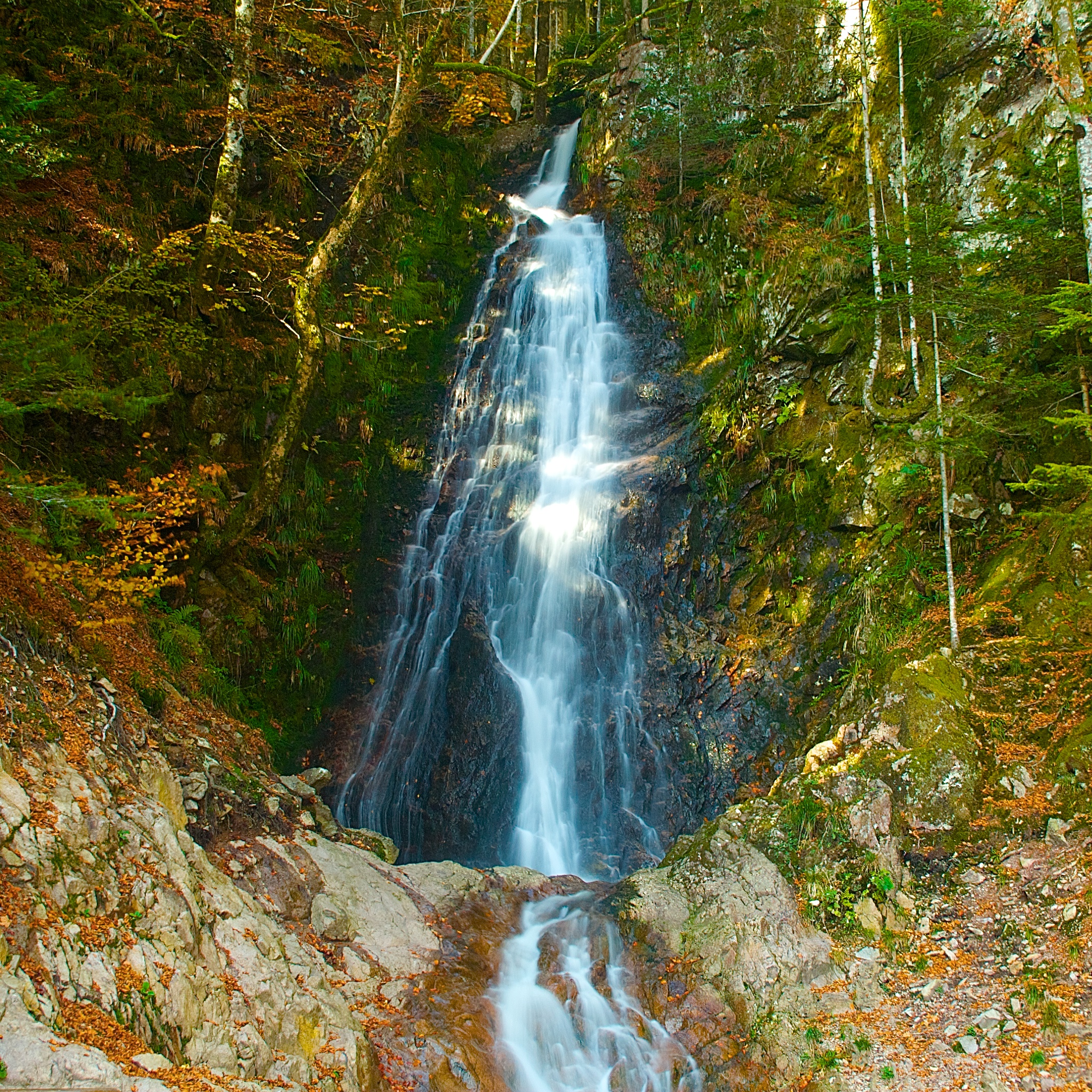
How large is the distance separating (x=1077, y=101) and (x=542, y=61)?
17.9m

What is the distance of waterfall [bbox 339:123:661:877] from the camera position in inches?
376

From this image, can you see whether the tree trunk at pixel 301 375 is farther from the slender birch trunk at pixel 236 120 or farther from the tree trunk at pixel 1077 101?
the tree trunk at pixel 1077 101

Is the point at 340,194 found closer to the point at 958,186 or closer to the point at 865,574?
the point at 958,186

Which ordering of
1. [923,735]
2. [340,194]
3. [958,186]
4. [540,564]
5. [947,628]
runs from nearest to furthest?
[923,735], [947,628], [958,186], [540,564], [340,194]

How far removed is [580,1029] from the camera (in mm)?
5871

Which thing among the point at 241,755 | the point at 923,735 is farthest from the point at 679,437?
the point at 241,755

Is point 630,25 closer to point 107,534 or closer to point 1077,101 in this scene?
point 1077,101

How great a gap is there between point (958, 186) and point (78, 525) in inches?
439

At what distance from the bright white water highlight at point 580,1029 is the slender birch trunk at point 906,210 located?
6.84 meters

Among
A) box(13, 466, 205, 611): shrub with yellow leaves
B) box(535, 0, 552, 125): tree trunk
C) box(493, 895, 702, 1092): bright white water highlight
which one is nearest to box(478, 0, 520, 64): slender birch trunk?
box(535, 0, 552, 125): tree trunk

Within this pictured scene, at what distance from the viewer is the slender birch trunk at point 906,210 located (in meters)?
7.12

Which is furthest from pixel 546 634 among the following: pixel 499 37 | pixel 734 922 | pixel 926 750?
pixel 499 37

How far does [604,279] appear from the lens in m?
14.1

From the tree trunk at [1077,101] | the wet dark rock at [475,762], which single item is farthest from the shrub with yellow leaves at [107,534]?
the tree trunk at [1077,101]
